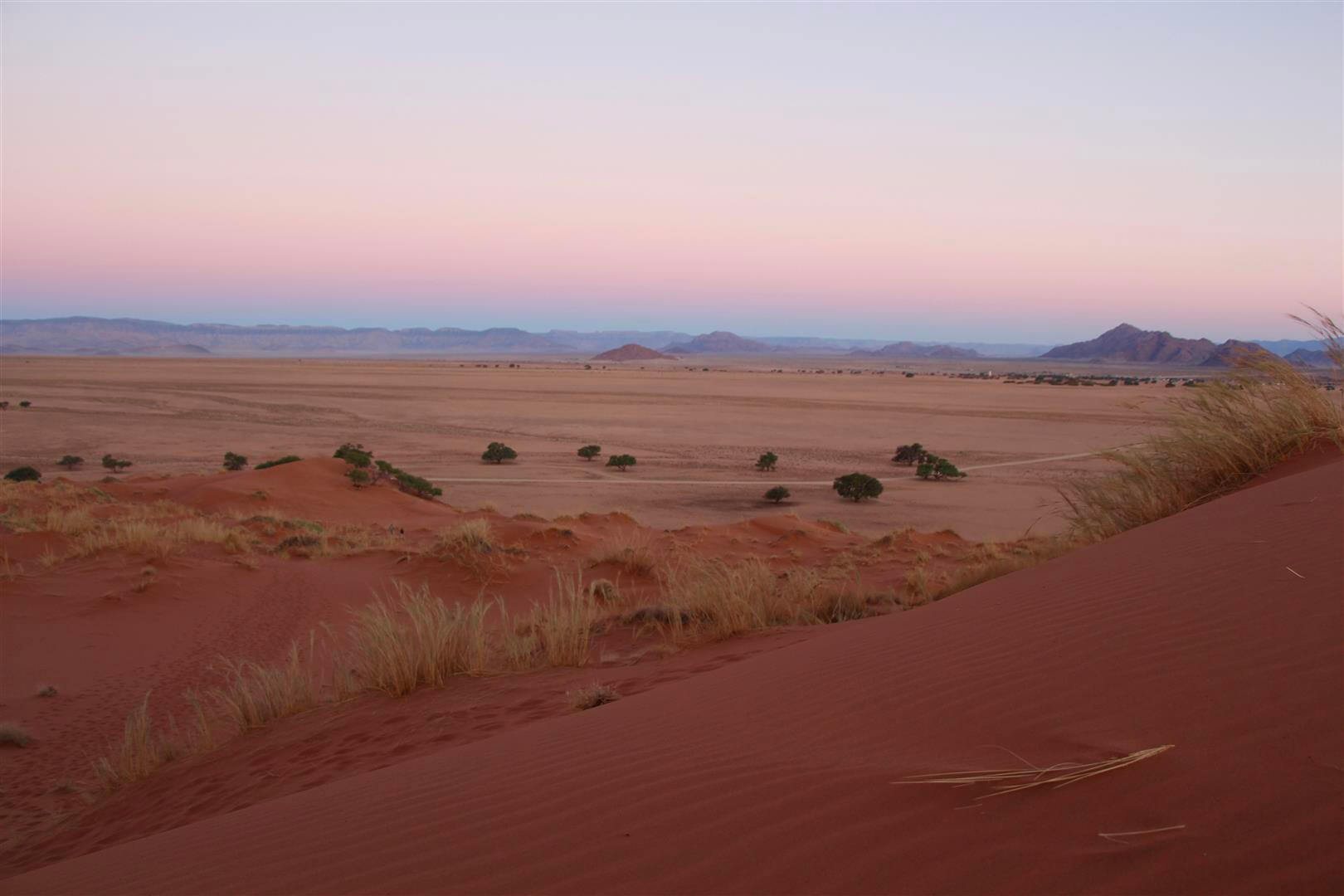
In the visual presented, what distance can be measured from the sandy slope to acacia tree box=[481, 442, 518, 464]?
28589 mm

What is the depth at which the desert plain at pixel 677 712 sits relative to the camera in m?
2.56

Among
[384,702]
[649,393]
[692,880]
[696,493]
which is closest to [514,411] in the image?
[649,393]

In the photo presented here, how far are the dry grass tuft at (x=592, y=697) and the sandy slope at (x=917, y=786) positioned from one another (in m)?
0.36

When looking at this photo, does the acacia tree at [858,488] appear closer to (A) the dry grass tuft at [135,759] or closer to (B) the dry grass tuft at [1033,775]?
(A) the dry grass tuft at [135,759]

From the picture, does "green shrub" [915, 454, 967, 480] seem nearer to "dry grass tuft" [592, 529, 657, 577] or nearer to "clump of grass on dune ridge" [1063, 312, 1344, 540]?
"dry grass tuft" [592, 529, 657, 577]

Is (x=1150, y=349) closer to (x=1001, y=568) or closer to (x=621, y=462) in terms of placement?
(x=621, y=462)

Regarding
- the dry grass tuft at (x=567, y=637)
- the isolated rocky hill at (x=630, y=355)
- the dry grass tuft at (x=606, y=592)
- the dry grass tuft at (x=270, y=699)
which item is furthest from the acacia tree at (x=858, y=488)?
the isolated rocky hill at (x=630, y=355)

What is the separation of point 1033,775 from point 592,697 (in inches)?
129

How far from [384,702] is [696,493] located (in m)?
20.1

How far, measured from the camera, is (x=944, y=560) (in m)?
14.2

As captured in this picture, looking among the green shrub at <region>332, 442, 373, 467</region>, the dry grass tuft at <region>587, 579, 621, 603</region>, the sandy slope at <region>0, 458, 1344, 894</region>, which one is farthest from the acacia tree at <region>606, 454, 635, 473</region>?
the sandy slope at <region>0, 458, 1344, 894</region>

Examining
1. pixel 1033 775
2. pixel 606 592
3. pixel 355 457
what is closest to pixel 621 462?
pixel 355 457

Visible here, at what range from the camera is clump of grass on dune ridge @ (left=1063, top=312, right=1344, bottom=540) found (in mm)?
8789

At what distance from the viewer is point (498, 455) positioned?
33.3m
